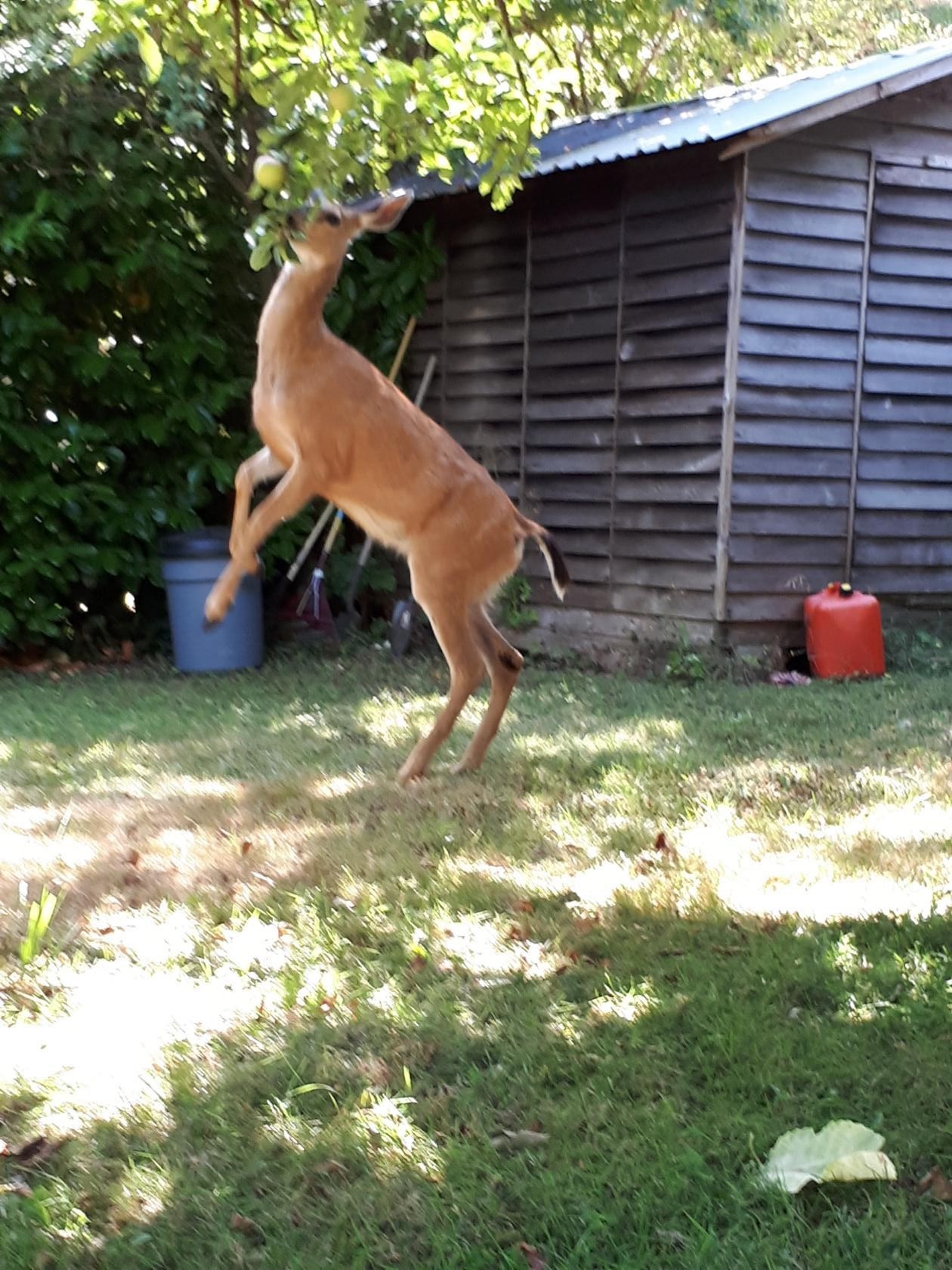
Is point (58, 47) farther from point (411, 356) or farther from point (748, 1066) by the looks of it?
point (748, 1066)

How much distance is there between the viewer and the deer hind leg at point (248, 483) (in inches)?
184

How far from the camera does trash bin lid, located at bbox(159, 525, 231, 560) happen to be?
8375 mm

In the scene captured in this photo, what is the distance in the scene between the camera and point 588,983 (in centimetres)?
292

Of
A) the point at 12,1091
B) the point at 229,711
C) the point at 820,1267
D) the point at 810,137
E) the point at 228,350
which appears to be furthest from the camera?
the point at 228,350

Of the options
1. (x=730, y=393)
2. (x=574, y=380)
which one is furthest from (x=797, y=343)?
(x=574, y=380)

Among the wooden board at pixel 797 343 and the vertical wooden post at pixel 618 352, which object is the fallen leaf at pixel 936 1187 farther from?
the vertical wooden post at pixel 618 352

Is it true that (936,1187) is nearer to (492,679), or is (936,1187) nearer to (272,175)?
(272,175)

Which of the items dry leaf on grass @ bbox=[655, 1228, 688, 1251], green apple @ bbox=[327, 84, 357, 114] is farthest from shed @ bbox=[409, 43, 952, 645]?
dry leaf on grass @ bbox=[655, 1228, 688, 1251]

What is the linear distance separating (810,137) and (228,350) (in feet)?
14.4

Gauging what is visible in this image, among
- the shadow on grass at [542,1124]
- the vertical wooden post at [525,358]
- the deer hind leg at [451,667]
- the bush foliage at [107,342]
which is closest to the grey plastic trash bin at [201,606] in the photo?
the bush foliage at [107,342]

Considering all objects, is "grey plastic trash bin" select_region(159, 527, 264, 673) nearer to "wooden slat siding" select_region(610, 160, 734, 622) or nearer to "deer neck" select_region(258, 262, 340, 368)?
"wooden slat siding" select_region(610, 160, 734, 622)

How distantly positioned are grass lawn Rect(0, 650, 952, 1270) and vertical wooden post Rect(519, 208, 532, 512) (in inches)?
175

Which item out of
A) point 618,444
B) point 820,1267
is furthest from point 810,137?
point 820,1267

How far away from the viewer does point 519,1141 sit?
229 centimetres
